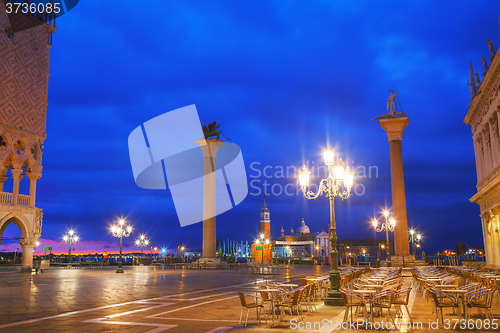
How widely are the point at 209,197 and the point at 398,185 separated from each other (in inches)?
762

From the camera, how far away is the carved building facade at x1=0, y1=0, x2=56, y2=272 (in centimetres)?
3306

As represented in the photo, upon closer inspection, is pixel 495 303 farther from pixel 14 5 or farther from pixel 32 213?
pixel 14 5

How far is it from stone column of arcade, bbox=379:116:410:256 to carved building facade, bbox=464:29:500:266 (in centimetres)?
593

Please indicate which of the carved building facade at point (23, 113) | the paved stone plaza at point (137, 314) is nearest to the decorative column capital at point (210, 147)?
the carved building facade at point (23, 113)

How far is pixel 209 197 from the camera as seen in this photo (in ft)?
146

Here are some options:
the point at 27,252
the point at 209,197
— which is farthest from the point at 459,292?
the point at 209,197

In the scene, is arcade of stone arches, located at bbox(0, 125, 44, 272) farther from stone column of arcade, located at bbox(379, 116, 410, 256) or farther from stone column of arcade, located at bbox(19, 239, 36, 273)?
stone column of arcade, located at bbox(379, 116, 410, 256)

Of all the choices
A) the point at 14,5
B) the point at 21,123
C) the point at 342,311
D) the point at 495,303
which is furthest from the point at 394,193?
the point at 14,5

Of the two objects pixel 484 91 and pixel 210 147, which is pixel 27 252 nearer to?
pixel 210 147

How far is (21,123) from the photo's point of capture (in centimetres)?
3425

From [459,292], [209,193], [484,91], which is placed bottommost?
[459,292]

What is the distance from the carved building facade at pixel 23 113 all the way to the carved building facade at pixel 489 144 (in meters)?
34.7

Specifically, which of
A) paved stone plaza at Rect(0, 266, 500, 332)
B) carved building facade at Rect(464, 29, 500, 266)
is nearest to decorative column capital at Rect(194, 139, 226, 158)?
carved building facade at Rect(464, 29, 500, 266)

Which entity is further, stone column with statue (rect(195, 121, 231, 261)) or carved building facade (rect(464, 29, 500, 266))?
stone column with statue (rect(195, 121, 231, 261))
